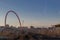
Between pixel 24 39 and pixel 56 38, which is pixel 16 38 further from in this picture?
pixel 56 38

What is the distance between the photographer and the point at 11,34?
11.5 m

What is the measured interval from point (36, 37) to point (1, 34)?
2.31 m

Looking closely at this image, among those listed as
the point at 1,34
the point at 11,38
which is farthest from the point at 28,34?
the point at 1,34

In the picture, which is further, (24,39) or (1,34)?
(1,34)

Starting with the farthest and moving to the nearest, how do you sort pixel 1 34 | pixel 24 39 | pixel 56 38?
pixel 1 34
pixel 56 38
pixel 24 39

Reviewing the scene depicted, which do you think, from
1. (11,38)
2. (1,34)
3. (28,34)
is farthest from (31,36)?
(1,34)

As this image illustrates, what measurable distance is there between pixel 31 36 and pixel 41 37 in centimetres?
56

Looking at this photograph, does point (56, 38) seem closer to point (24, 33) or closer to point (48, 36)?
point (48, 36)

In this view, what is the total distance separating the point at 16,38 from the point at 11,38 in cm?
26

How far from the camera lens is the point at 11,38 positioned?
10797mm

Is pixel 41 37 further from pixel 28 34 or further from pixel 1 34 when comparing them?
pixel 1 34

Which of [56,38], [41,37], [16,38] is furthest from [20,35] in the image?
[56,38]

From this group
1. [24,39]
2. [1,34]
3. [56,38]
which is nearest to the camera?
[24,39]

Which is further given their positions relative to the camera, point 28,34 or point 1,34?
point 1,34
